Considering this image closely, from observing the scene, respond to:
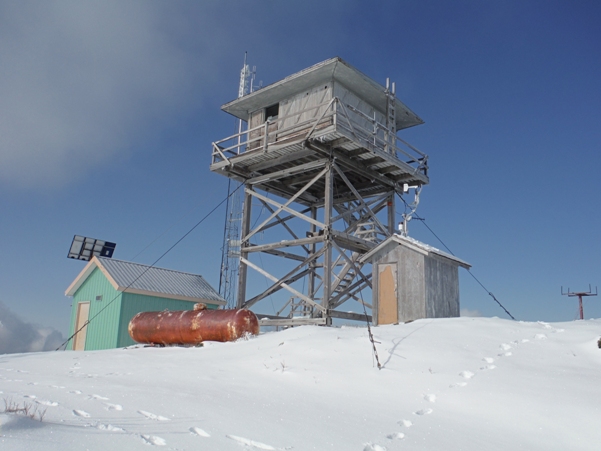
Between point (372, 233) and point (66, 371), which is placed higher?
point (372, 233)

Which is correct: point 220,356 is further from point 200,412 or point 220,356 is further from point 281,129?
point 281,129

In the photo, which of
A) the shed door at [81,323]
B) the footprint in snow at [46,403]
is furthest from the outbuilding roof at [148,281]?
the footprint in snow at [46,403]

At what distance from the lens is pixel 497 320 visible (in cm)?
1390

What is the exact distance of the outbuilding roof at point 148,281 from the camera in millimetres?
21078

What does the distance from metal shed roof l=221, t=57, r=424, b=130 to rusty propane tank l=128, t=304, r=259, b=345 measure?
9.19m

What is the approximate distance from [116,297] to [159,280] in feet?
7.97

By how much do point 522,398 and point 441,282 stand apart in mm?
9097

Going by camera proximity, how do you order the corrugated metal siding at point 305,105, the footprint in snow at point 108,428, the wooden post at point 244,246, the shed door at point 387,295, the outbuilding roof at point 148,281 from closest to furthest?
the footprint in snow at point 108,428
the shed door at point 387,295
the corrugated metal siding at point 305,105
the wooden post at point 244,246
the outbuilding roof at point 148,281

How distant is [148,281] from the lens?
22.1 meters

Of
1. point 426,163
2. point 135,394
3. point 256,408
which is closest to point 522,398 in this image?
point 256,408

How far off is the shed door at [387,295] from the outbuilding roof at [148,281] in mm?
9570

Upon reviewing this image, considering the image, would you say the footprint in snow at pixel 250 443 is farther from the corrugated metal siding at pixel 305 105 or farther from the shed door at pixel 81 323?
the shed door at pixel 81 323

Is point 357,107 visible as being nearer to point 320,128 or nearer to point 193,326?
A: point 320,128

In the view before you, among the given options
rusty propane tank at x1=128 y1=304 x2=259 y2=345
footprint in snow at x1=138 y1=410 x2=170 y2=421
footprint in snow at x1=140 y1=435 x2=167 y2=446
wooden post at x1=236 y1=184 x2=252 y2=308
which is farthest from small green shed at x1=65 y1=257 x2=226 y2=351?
footprint in snow at x1=140 y1=435 x2=167 y2=446
